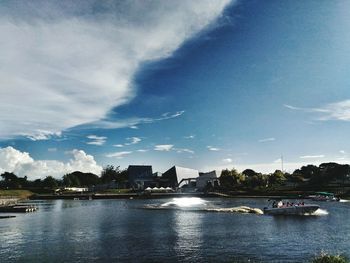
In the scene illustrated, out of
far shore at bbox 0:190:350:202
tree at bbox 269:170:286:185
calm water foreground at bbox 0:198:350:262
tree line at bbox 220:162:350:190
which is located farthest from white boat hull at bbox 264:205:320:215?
tree at bbox 269:170:286:185

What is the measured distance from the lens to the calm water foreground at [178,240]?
128ft

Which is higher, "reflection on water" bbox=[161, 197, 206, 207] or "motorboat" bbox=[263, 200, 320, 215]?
"reflection on water" bbox=[161, 197, 206, 207]

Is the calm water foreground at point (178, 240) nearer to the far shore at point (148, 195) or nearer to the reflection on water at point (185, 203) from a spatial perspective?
the reflection on water at point (185, 203)

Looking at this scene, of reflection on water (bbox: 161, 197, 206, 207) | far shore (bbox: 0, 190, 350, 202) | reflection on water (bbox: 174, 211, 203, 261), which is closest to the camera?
reflection on water (bbox: 174, 211, 203, 261)

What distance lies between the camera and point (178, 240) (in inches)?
1909

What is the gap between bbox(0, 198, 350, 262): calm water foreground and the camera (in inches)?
1531

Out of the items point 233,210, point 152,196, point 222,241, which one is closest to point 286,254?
point 222,241

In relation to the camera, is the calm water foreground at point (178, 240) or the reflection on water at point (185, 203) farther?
the reflection on water at point (185, 203)

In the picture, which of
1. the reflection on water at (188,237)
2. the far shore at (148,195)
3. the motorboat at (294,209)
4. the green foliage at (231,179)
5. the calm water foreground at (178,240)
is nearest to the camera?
the calm water foreground at (178,240)

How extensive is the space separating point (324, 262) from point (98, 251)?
2824 centimetres

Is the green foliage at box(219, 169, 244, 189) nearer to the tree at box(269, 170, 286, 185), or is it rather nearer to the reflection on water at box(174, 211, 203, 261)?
the tree at box(269, 170, 286, 185)

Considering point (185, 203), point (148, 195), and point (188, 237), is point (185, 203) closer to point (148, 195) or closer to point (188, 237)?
point (148, 195)

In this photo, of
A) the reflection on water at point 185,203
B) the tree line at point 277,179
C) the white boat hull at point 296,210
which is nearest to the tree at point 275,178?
the tree line at point 277,179

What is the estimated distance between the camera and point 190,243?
46188mm
